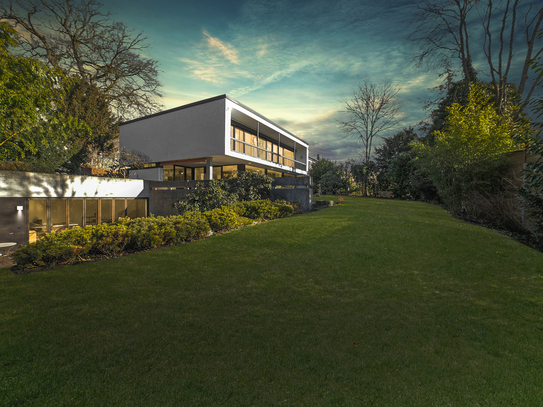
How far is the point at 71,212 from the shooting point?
11594 millimetres

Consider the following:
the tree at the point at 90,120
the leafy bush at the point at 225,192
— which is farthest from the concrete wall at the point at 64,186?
the tree at the point at 90,120

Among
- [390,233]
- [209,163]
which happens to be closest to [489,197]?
[390,233]

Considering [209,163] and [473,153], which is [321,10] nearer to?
[473,153]

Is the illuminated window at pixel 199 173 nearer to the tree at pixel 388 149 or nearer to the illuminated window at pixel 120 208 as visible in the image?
the illuminated window at pixel 120 208

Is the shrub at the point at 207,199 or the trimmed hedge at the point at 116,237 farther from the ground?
the shrub at the point at 207,199

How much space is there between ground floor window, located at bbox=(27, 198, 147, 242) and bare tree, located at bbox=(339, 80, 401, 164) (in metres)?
27.0

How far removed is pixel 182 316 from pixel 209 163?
14128mm

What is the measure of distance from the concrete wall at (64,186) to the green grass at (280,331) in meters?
6.68

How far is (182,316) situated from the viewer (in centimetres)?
355

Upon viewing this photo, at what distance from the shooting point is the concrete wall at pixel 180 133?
15.1 meters

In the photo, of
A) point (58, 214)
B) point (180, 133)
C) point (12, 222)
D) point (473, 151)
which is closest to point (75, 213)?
point (58, 214)

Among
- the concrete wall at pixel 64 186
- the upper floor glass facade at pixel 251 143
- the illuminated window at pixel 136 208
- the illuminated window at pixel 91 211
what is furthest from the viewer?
the upper floor glass facade at pixel 251 143

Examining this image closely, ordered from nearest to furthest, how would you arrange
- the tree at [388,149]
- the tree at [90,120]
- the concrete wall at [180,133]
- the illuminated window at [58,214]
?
1. the illuminated window at [58,214]
2. the concrete wall at [180,133]
3. the tree at [90,120]
4. the tree at [388,149]

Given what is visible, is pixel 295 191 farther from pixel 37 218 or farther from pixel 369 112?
pixel 369 112
